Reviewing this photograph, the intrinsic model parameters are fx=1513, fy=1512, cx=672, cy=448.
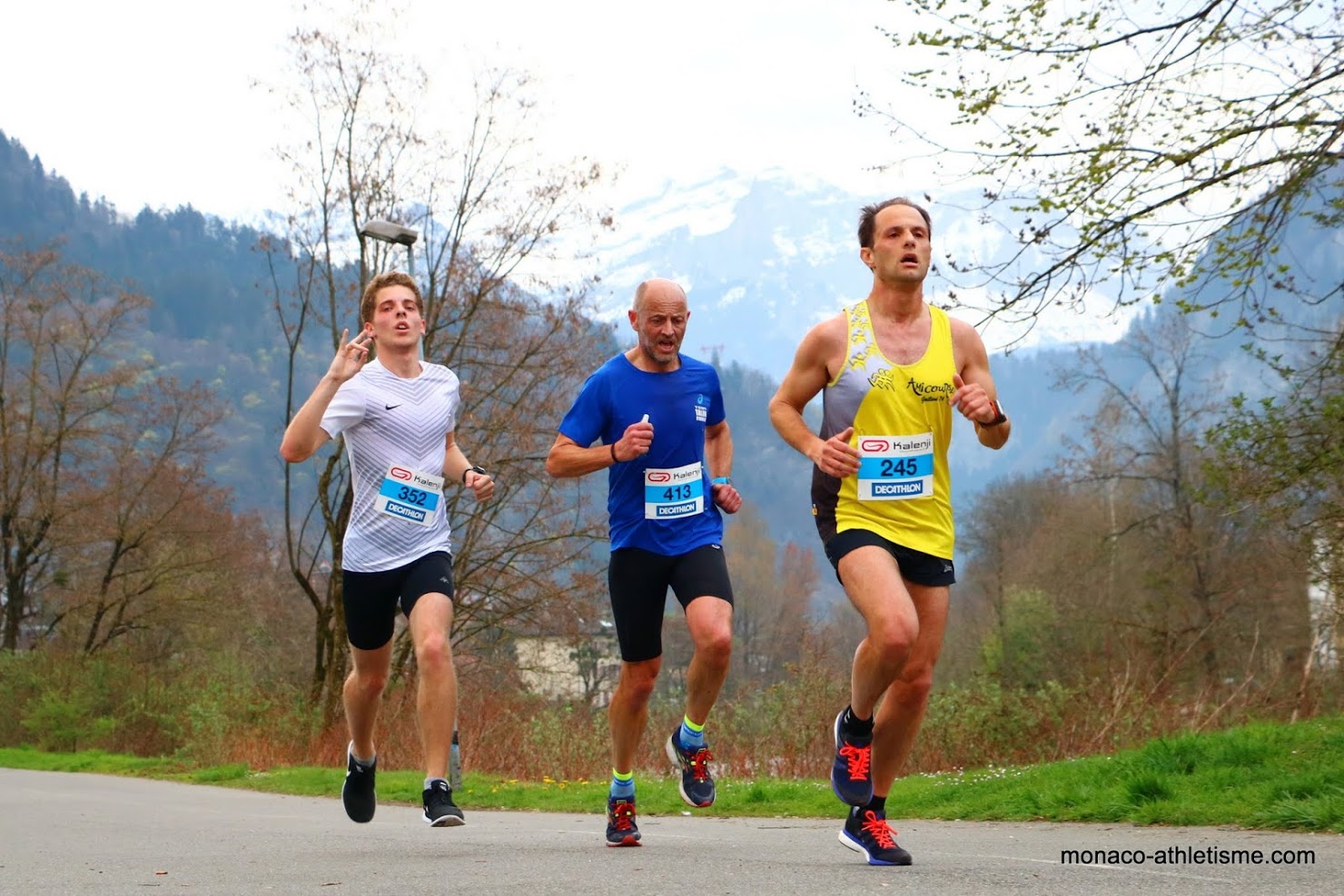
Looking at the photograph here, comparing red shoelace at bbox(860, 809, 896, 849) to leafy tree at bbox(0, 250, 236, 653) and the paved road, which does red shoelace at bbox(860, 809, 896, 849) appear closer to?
the paved road

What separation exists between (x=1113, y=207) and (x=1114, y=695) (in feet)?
19.2

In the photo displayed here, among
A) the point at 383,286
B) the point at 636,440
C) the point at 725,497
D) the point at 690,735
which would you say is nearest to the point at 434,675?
the point at 690,735

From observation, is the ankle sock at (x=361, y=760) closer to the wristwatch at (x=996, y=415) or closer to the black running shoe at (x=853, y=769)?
the black running shoe at (x=853, y=769)

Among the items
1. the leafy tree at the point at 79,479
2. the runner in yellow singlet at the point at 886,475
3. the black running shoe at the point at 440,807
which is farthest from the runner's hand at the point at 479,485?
the leafy tree at the point at 79,479

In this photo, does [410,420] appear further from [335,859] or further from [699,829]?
[699,829]

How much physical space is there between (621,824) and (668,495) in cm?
154

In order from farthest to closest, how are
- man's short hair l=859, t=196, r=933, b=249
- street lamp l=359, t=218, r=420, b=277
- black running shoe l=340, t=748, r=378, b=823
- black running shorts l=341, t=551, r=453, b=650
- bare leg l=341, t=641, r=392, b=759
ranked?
1. street lamp l=359, t=218, r=420, b=277
2. black running shoe l=340, t=748, r=378, b=823
3. bare leg l=341, t=641, r=392, b=759
4. black running shorts l=341, t=551, r=453, b=650
5. man's short hair l=859, t=196, r=933, b=249

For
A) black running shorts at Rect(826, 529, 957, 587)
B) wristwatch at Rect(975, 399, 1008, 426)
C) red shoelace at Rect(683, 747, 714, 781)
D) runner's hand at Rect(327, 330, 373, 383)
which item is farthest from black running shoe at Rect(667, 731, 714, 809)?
runner's hand at Rect(327, 330, 373, 383)

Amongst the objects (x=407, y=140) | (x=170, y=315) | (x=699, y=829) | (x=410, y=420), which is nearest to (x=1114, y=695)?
(x=699, y=829)

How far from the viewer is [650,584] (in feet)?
22.7

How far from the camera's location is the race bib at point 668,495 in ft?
22.6

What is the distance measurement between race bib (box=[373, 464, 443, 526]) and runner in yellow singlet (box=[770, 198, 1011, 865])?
71.5 inches

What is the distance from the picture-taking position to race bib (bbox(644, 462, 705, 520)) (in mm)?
6891

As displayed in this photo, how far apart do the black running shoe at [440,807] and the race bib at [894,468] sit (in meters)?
2.21
